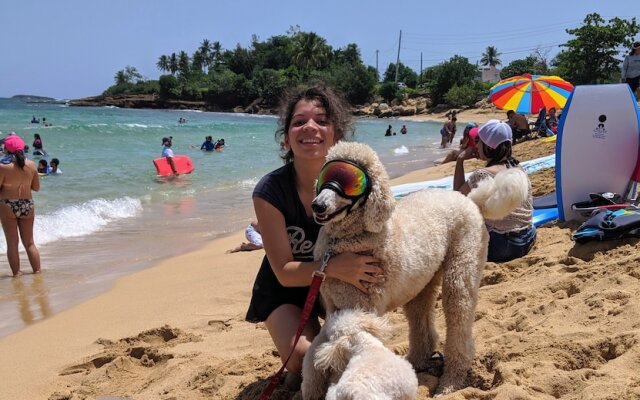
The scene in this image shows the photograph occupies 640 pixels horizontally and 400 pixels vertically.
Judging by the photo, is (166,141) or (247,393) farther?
(166,141)

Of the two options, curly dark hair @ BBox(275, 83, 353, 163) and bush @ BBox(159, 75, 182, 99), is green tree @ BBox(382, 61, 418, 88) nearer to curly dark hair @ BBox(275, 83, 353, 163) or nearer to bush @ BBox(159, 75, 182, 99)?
bush @ BBox(159, 75, 182, 99)

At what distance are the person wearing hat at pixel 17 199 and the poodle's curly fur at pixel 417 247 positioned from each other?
Answer: 6.21 meters

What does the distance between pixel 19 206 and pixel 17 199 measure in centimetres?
10

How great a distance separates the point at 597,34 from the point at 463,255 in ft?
149

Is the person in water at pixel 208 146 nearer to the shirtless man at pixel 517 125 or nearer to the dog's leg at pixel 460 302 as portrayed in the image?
the shirtless man at pixel 517 125

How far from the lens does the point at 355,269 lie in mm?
2541

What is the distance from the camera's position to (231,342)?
14.7 ft

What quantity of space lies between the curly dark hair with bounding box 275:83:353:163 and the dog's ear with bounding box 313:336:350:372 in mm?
1456

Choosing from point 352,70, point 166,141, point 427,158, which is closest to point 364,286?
point 166,141

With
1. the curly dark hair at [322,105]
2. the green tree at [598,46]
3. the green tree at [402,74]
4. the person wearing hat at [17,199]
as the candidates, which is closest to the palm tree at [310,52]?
the green tree at [402,74]

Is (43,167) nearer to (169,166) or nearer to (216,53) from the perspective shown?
(169,166)

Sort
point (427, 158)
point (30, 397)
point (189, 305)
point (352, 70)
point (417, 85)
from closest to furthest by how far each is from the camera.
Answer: point (30, 397), point (189, 305), point (427, 158), point (352, 70), point (417, 85)

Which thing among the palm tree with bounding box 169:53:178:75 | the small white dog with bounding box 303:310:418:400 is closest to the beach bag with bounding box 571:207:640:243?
the small white dog with bounding box 303:310:418:400

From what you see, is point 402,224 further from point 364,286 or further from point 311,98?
point 311,98
